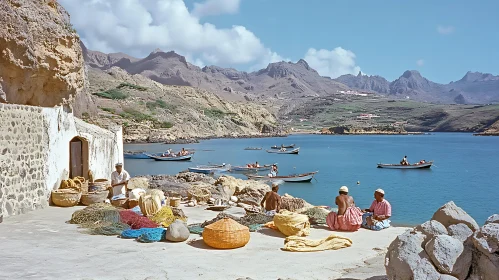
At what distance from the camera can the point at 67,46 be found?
15.5m

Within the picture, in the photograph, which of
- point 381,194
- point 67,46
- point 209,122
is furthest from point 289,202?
point 209,122

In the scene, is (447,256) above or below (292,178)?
above

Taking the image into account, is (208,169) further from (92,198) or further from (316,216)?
(316,216)

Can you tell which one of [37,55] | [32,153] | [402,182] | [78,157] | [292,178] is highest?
[37,55]

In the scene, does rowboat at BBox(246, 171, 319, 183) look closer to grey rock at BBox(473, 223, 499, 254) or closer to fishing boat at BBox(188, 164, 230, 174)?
fishing boat at BBox(188, 164, 230, 174)

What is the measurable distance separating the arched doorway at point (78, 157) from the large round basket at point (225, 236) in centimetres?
648

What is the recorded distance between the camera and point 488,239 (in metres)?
4.80

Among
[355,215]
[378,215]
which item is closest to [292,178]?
[378,215]

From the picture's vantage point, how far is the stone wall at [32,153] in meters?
9.76

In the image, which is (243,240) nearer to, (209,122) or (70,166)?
(70,166)

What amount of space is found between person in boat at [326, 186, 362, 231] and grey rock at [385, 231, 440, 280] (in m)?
4.66

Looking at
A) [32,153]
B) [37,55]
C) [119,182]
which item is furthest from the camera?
[37,55]

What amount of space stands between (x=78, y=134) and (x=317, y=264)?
8.88 meters

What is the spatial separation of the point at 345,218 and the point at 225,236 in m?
3.18
